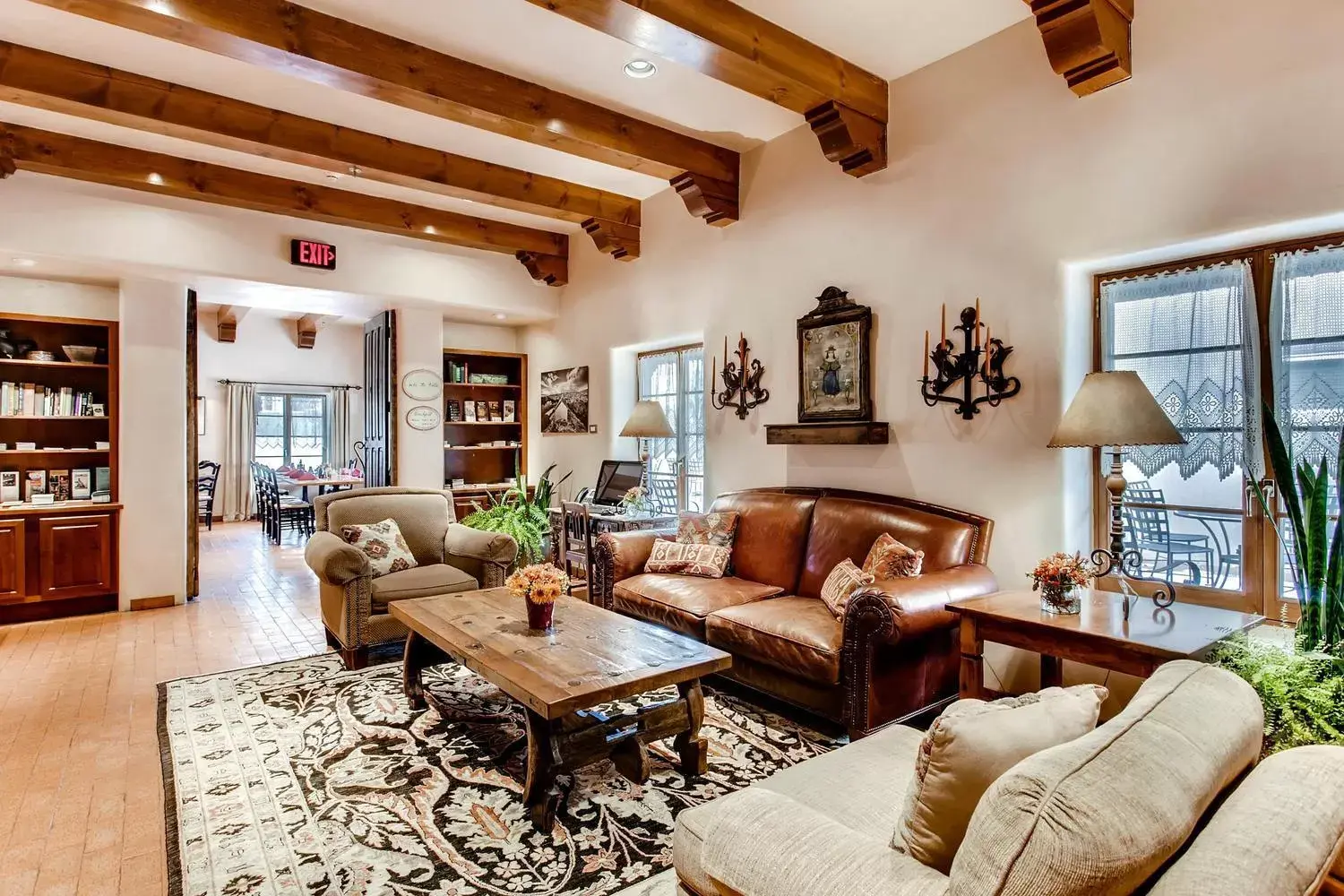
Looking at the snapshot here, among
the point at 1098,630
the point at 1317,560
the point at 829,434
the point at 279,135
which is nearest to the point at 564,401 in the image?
the point at 279,135

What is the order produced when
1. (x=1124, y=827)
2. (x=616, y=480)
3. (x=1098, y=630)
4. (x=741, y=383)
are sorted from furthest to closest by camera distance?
(x=616, y=480) → (x=741, y=383) → (x=1098, y=630) → (x=1124, y=827)

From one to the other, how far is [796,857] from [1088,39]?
10.2 ft

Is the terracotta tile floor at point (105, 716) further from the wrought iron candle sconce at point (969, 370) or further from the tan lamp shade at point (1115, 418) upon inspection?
the wrought iron candle sconce at point (969, 370)

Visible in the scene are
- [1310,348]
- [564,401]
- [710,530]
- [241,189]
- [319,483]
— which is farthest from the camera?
[319,483]

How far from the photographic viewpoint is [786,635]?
310cm

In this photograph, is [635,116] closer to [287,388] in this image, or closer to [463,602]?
[463,602]

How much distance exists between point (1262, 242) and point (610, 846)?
126 inches

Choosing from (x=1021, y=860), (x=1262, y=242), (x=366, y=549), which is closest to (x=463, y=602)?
(x=366, y=549)

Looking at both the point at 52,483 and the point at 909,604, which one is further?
the point at 52,483

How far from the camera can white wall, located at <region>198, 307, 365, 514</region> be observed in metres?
10.3

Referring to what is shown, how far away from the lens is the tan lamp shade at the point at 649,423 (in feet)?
17.0

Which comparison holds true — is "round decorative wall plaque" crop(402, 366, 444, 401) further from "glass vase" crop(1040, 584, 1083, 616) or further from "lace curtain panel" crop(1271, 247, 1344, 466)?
"lace curtain panel" crop(1271, 247, 1344, 466)

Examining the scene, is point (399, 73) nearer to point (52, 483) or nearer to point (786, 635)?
point (786, 635)

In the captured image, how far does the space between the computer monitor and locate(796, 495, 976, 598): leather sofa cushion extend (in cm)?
211
